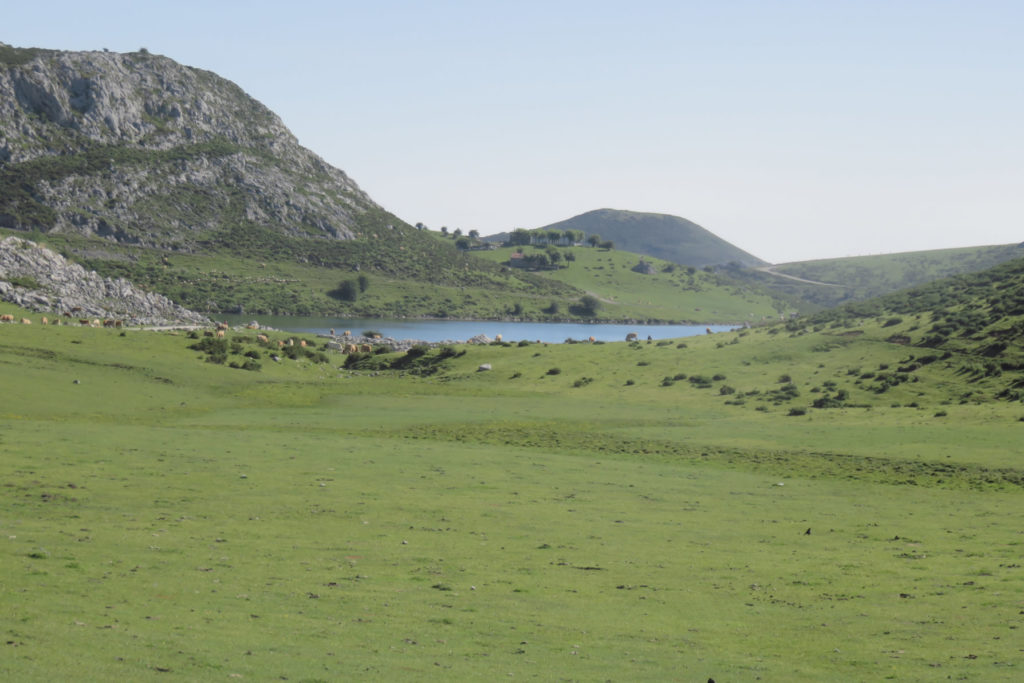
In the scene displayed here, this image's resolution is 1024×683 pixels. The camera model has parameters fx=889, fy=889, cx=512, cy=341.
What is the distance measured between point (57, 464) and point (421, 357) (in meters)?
74.2

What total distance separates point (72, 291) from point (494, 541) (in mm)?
130899

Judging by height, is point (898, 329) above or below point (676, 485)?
above

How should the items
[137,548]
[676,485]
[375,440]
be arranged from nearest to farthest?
[137,548], [676,485], [375,440]

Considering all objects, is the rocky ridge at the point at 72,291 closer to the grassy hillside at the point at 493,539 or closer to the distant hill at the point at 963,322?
the grassy hillside at the point at 493,539

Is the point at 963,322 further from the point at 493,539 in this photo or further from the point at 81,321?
the point at 81,321

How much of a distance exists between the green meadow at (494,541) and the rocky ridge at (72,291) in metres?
60.7

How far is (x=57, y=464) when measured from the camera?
109ft

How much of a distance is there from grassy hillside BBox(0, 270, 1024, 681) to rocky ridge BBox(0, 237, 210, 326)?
5876cm

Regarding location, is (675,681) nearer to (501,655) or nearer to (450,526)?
(501,655)

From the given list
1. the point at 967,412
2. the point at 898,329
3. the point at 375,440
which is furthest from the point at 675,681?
the point at 898,329

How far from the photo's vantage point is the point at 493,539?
27438 millimetres

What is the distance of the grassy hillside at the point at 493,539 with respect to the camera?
17.1 m

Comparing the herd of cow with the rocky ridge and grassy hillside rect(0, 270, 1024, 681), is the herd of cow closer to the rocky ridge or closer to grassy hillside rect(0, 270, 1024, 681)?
the rocky ridge

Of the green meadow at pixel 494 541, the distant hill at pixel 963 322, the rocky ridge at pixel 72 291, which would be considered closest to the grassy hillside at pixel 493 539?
the green meadow at pixel 494 541
